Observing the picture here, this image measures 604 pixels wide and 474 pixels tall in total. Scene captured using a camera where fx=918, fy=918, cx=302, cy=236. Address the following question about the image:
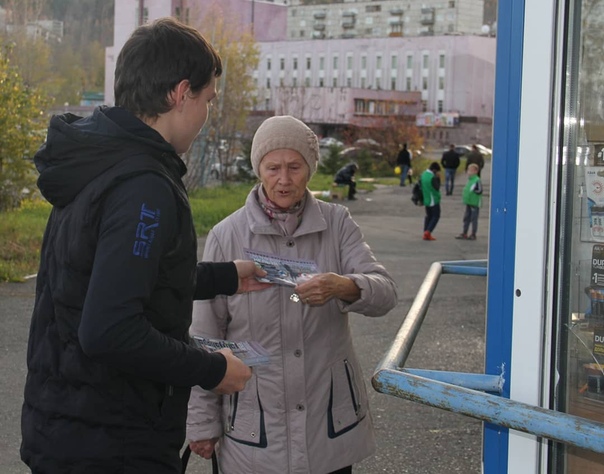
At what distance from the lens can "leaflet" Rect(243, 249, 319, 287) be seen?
281cm

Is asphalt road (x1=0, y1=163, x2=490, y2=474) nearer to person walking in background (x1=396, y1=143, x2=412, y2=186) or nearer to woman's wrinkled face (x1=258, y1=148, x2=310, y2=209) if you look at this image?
woman's wrinkled face (x1=258, y1=148, x2=310, y2=209)

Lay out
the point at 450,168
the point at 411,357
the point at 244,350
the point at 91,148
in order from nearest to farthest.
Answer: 1. the point at 91,148
2. the point at 244,350
3. the point at 411,357
4. the point at 450,168

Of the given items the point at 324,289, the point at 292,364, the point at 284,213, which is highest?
the point at 284,213

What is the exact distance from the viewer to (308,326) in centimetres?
304

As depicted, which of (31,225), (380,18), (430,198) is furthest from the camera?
(380,18)

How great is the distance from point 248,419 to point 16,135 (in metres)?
10.9

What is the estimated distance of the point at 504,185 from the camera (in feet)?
6.47

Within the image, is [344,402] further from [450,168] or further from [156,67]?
[450,168]

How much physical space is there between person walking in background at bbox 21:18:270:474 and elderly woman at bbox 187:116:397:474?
0.77m

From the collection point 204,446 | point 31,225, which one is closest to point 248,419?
point 204,446

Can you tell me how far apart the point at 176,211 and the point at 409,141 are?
4116 centimetres

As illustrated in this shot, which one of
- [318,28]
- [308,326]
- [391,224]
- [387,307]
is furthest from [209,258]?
[318,28]

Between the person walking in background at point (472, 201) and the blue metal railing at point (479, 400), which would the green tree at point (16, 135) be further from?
the blue metal railing at point (479, 400)

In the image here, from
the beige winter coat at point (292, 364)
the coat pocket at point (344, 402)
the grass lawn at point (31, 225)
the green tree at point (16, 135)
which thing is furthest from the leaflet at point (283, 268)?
the green tree at point (16, 135)
